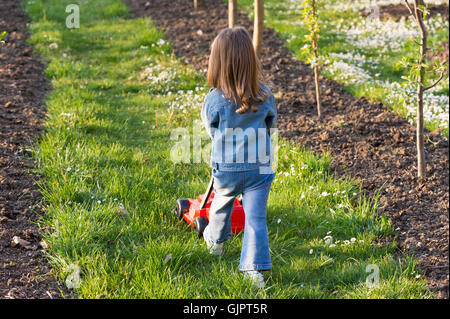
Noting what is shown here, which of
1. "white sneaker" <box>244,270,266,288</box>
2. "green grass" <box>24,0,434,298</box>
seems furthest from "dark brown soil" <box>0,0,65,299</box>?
"white sneaker" <box>244,270,266,288</box>

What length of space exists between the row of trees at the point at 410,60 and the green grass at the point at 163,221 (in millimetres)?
769

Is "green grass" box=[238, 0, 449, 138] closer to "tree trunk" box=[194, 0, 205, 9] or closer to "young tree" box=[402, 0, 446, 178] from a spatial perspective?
"young tree" box=[402, 0, 446, 178]

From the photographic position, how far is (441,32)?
10023mm

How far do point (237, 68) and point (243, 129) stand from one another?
393 millimetres

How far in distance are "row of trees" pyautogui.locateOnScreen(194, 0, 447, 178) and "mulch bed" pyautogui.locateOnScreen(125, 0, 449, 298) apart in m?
0.26

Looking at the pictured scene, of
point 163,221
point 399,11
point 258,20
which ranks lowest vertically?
point 163,221

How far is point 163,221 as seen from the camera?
3951 mm

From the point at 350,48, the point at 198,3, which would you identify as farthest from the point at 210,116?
the point at 198,3

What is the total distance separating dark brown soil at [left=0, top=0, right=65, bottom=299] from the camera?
3.27m

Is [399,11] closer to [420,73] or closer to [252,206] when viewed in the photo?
[420,73]

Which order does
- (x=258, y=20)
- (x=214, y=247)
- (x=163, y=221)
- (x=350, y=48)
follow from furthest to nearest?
(x=350, y=48), (x=258, y=20), (x=163, y=221), (x=214, y=247)

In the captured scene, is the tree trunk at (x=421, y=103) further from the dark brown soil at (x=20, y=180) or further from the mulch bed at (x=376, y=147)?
the dark brown soil at (x=20, y=180)
